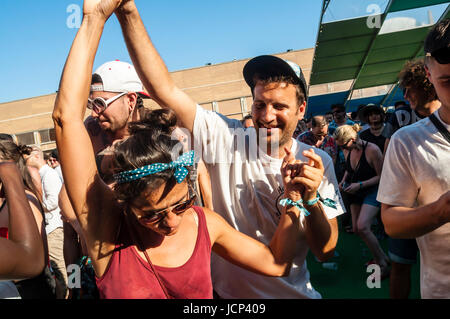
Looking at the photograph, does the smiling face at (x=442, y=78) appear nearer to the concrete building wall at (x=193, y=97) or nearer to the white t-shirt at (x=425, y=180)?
the white t-shirt at (x=425, y=180)

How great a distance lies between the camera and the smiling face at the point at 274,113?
1802mm

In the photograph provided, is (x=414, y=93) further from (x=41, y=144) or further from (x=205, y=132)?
(x=41, y=144)

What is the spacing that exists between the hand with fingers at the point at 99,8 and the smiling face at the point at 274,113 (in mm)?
864

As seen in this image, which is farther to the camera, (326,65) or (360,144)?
(326,65)

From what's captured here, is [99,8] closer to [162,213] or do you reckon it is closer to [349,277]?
[162,213]

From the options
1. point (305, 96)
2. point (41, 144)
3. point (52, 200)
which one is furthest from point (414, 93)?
point (41, 144)

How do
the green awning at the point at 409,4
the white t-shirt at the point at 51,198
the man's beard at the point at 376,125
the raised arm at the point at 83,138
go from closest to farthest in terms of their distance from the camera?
the raised arm at the point at 83,138
the white t-shirt at the point at 51,198
the man's beard at the point at 376,125
the green awning at the point at 409,4

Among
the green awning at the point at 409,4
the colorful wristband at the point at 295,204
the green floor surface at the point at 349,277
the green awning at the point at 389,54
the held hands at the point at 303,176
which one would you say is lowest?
the green floor surface at the point at 349,277

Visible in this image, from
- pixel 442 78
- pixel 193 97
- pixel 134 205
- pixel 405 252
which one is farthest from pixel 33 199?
pixel 193 97

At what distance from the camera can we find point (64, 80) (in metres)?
1.10

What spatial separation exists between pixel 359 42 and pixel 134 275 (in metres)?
9.35

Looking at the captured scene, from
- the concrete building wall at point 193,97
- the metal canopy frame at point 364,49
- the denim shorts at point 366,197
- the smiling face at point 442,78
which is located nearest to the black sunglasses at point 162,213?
the smiling face at point 442,78

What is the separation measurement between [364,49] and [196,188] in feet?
30.4

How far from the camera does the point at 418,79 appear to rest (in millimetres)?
2514
